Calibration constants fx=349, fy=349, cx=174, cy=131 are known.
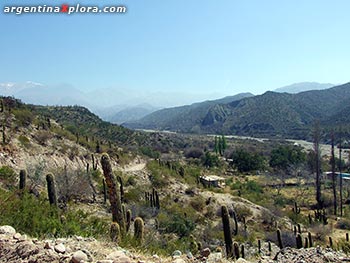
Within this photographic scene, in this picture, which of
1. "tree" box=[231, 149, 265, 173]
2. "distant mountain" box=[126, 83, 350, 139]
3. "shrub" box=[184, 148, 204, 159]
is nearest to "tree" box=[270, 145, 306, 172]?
"tree" box=[231, 149, 265, 173]

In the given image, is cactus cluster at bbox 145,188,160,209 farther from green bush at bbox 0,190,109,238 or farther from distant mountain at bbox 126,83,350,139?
distant mountain at bbox 126,83,350,139

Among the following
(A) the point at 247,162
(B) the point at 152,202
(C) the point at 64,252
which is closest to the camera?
(C) the point at 64,252

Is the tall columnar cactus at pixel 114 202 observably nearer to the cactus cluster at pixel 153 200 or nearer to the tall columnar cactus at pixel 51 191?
the tall columnar cactus at pixel 51 191

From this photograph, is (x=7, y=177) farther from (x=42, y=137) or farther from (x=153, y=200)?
(x=42, y=137)

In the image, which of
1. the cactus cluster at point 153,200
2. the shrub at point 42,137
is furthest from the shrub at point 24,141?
the cactus cluster at point 153,200

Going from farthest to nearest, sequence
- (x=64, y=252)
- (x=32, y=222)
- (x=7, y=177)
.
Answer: (x=7, y=177)
(x=32, y=222)
(x=64, y=252)

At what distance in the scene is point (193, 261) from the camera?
6059mm

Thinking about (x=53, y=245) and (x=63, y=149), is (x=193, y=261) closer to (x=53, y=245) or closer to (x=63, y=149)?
(x=53, y=245)

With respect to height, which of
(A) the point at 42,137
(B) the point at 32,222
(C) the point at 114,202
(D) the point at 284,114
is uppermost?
(D) the point at 284,114

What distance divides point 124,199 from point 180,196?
7.17m

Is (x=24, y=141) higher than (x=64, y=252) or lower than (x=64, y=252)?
higher

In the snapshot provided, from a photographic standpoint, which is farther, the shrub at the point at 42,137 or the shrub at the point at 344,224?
the shrub at the point at 42,137

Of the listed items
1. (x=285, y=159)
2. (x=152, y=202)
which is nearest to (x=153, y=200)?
(x=152, y=202)

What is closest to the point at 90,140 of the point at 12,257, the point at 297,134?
the point at 12,257
